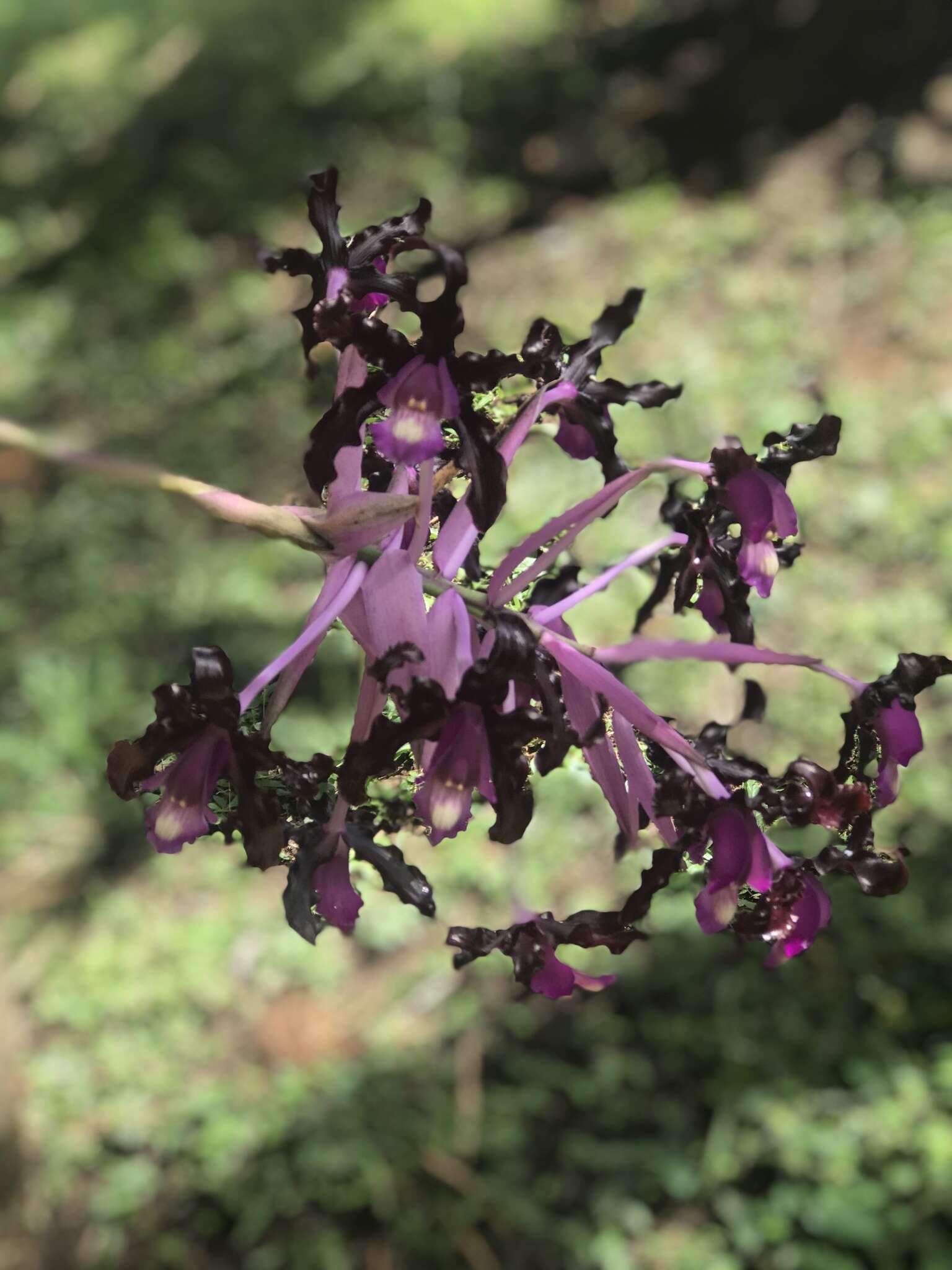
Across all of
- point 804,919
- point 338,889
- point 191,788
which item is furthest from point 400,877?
point 804,919

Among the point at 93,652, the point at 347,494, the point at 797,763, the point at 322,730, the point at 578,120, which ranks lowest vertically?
the point at 797,763

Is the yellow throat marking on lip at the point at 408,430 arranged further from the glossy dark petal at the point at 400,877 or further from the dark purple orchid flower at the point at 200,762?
the glossy dark petal at the point at 400,877

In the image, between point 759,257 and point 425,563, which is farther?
point 759,257

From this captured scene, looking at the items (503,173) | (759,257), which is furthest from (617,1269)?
(503,173)

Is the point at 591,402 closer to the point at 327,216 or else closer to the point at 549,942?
Answer: the point at 327,216

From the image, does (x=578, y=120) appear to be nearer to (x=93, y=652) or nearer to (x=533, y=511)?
(x=533, y=511)

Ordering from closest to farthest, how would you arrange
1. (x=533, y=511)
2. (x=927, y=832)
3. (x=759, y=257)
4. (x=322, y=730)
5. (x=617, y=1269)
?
(x=617, y=1269) → (x=927, y=832) → (x=322, y=730) → (x=533, y=511) → (x=759, y=257)

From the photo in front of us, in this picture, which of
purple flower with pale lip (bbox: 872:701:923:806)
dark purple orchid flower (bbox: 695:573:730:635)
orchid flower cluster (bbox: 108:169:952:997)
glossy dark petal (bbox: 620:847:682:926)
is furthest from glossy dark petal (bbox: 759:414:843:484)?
glossy dark petal (bbox: 620:847:682:926)

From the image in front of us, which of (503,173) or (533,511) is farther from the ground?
(503,173)

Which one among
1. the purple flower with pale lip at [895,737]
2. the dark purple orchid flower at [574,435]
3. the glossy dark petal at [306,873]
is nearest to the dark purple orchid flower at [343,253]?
the dark purple orchid flower at [574,435]
